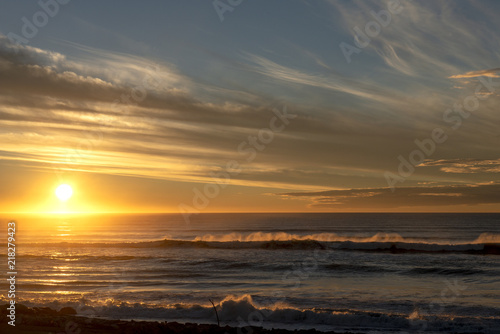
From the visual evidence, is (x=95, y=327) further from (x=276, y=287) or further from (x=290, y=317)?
(x=276, y=287)

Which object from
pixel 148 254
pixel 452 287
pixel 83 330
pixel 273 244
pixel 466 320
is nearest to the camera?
pixel 83 330

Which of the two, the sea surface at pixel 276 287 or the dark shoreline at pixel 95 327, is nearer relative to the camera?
the dark shoreline at pixel 95 327

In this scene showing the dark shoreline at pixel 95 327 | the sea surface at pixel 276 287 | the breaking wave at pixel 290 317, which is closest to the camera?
the dark shoreline at pixel 95 327

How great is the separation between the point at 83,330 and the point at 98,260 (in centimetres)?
2620

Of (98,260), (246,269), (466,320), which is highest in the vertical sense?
(98,260)

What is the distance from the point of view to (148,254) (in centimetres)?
4434

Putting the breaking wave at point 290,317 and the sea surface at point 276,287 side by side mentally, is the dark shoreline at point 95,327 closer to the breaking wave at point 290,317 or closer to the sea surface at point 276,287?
the breaking wave at point 290,317

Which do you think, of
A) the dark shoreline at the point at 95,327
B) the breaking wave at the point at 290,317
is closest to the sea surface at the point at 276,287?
the breaking wave at the point at 290,317

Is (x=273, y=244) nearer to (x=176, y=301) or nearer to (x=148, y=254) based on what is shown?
(x=148, y=254)

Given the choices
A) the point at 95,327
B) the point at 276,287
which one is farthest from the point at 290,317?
the point at 95,327

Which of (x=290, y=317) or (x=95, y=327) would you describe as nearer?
(x=95, y=327)

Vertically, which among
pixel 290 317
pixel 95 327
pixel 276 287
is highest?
pixel 276 287

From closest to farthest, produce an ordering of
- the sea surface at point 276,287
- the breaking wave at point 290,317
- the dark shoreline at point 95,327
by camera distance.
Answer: the dark shoreline at point 95,327 → the breaking wave at point 290,317 → the sea surface at point 276,287

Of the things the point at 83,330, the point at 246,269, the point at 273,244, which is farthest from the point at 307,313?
the point at 273,244
